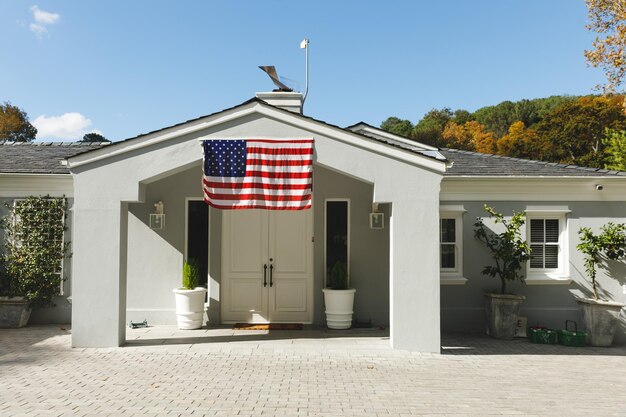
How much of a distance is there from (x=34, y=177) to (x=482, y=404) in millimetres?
10779

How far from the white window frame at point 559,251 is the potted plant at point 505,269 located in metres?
0.38

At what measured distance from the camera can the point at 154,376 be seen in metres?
7.16

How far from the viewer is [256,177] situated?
873cm

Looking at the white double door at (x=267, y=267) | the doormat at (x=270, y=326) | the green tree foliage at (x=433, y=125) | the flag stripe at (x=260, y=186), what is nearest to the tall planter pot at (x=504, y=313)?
the white double door at (x=267, y=267)

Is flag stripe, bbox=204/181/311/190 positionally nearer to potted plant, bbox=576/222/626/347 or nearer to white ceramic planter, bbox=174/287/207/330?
white ceramic planter, bbox=174/287/207/330

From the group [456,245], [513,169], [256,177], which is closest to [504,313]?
[456,245]

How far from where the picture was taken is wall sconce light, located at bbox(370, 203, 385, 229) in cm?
1101

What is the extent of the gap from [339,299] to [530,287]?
4558 mm

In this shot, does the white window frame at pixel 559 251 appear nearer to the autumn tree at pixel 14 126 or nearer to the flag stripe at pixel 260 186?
the flag stripe at pixel 260 186

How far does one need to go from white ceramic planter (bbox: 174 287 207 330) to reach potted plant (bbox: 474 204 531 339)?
6.41m

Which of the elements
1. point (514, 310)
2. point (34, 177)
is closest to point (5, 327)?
point (34, 177)

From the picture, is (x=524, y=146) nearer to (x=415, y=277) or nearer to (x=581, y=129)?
(x=581, y=129)

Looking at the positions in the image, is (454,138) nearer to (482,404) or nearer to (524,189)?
(524,189)

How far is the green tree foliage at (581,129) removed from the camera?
37.7m
